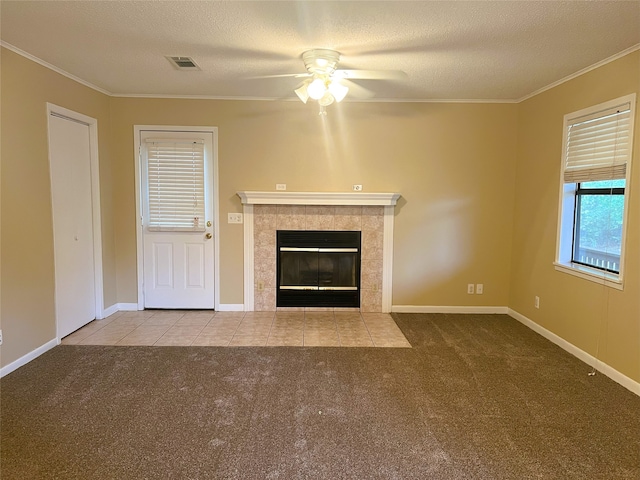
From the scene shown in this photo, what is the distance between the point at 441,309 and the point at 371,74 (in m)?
2.81

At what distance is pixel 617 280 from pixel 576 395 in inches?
36.5

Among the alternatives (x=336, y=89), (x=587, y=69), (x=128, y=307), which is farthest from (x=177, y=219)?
(x=587, y=69)

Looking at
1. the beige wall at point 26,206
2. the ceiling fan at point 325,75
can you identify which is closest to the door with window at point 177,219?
the beige wall at point 26,206

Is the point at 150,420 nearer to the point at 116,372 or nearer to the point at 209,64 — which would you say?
the point at 116,372

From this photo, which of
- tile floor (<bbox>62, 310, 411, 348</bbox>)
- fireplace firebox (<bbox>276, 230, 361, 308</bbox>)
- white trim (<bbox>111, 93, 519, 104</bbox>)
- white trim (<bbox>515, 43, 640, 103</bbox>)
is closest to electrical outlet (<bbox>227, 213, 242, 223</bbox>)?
fireplace firebox (<bbox>276, 230, 361, 308</bbox>)

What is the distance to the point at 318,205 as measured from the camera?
15.0 ft

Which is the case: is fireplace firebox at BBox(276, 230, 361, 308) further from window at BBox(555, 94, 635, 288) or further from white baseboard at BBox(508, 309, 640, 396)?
window at BBox(555, 94, 635, 288)

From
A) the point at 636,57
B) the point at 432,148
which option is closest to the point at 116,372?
the point at 432,148

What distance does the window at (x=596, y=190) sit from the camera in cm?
298

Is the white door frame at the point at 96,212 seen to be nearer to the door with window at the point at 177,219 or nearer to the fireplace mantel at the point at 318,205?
the door with window at the point at 177,219

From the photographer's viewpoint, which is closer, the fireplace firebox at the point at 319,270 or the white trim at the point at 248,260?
the white trim at the point at 248,260

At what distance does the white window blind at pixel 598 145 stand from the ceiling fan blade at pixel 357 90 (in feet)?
6.23

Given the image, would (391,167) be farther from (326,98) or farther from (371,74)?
(326,98)

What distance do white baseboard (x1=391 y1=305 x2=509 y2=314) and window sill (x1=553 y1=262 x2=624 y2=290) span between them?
1.10m
